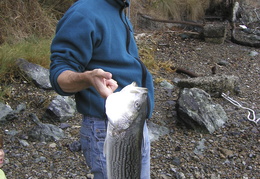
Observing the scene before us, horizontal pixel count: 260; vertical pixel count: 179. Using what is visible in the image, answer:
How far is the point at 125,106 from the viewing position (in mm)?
1623

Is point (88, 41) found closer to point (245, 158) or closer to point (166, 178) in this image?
point (166, 178)

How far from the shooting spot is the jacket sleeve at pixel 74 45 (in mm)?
1873

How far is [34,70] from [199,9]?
22.4 ft

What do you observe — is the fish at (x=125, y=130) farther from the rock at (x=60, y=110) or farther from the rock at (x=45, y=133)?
the rock at (x=60, y=110)

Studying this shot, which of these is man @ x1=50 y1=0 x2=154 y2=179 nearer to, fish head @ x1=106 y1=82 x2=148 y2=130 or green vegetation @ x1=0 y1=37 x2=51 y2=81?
fish head @ x1=106 y1=82 x2=148 y2=130

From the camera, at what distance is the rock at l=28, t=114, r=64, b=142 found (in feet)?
14.0

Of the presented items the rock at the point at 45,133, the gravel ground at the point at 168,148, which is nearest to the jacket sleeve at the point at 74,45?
the gravel ground at the point at 168,148

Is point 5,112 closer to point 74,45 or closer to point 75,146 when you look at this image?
point 75,146

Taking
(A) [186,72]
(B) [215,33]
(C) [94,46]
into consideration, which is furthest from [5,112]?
(B) [215,33]

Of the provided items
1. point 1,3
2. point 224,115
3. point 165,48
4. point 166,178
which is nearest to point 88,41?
point 166,178

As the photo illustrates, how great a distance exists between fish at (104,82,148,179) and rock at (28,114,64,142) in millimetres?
2671

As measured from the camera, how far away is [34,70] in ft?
17.8

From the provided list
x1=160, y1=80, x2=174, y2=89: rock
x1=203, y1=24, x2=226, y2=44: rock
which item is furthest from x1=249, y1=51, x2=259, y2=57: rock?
x1=160, y1=80, x2=174, y2=89: rock

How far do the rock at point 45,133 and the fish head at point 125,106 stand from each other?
2.82 metres
